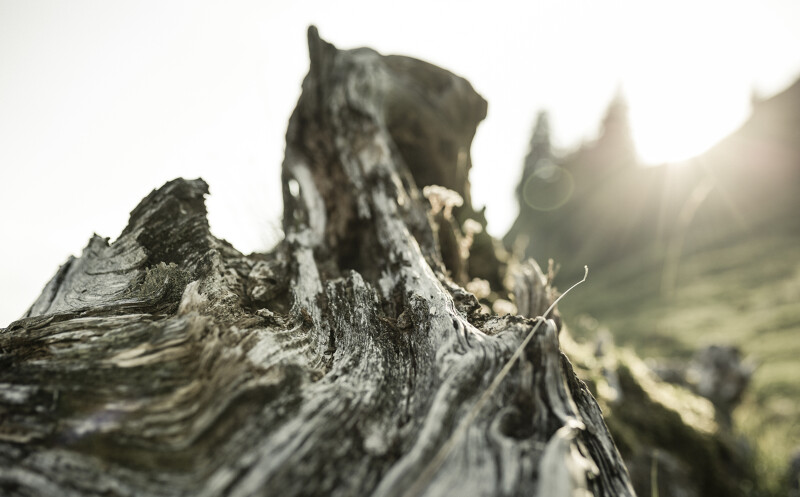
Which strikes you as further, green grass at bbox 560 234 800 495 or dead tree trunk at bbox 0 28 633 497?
green grass at bbox 560 234 800 495

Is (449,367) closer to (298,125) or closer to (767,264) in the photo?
(298,125)

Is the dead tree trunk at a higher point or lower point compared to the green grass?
lower

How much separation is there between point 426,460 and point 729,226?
39.1m

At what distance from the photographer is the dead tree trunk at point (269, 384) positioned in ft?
4.13

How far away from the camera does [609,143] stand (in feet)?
145

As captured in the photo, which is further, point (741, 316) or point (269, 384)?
point (741, 316)

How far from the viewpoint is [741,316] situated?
55.3ft

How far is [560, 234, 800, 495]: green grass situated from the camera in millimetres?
7352

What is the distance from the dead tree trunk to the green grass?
6.13 metres

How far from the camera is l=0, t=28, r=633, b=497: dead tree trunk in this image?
126cm

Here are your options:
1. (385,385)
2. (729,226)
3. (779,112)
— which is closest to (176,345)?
(385,385)

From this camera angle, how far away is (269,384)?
1600 millimetres

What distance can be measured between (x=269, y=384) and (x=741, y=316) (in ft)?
77.8

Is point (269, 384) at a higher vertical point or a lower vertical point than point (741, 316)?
lower
